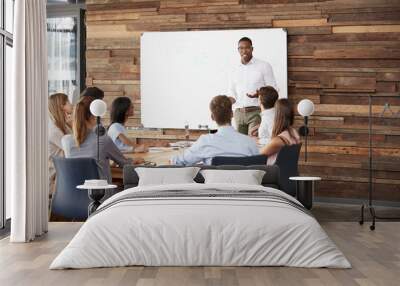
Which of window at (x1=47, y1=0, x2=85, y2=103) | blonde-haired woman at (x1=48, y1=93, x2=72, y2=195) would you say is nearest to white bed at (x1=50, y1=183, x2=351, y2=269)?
blonde-haired woman at (x1=48, y1=93, x2=72, y2=195)

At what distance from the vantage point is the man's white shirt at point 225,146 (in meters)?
7.04

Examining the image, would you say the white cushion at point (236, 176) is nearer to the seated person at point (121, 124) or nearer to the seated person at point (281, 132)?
the seated person at point (281, 132)

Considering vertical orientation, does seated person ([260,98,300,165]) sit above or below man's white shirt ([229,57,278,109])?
below

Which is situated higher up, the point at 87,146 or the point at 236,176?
the point at 87,146

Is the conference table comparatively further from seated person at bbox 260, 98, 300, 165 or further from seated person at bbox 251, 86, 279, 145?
seated person at bbox 260, 98, 300, 165

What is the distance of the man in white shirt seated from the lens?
704 cm

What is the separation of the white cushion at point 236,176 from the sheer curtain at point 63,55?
342 centimetres

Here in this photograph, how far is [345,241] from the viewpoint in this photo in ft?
19.0

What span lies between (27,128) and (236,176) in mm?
1989

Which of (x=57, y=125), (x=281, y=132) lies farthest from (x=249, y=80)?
(x=57, y=125)

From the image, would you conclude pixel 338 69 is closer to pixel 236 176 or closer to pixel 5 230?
pixel 236 176

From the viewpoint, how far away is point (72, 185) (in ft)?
21.2

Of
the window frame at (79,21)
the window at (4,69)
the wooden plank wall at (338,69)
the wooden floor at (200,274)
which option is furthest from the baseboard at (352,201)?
the window at (4,69)

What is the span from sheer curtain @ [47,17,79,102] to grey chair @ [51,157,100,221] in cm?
283
